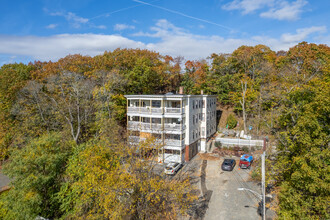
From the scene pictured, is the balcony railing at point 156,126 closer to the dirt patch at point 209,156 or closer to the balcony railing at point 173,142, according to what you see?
the balcony railing at point 173,142

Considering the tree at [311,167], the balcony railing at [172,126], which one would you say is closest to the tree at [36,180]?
the balcony railing at [172,126]

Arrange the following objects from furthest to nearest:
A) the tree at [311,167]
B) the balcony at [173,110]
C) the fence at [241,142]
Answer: the fence at [241,142] < the balcony at [173,110] < the tree at [311,167]

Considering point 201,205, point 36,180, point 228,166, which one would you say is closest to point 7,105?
point 36,180

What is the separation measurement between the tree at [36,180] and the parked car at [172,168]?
1117 centimetres

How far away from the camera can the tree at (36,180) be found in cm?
1499

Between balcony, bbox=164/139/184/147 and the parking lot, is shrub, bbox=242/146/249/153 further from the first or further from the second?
balcony, bbox=164/139/184/147

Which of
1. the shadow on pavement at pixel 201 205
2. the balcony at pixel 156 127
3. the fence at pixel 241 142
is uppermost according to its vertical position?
the balcony at pixel 156 127

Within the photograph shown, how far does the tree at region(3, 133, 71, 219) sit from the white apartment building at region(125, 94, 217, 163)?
9.91m

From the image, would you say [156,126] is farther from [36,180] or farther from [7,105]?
[7,105]

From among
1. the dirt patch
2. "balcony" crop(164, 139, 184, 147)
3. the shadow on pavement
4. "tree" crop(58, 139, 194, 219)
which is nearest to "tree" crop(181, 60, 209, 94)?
the dirt patch

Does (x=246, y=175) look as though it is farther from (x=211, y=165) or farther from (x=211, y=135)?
(x=211, y=135)

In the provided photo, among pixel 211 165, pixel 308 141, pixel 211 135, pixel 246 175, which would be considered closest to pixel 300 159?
pixel 308 141

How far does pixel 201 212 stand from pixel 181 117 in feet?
41.2

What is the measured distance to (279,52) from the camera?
174 feet
